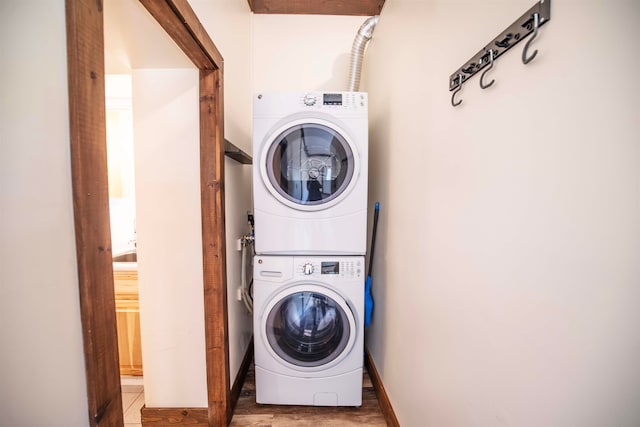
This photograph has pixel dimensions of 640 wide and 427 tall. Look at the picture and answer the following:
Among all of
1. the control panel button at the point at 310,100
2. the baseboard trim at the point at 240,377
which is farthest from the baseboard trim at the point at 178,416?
the control panel button at the point at 310,100

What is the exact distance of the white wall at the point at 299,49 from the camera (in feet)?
7.07

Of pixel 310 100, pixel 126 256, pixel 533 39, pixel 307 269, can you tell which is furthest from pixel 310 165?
pixel 126 256

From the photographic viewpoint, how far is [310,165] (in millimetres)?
1517

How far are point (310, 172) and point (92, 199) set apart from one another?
3.55 ft

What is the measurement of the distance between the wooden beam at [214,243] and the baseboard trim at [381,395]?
3.05 ft

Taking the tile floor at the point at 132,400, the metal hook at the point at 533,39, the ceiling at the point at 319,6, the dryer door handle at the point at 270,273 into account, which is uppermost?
the ceiling at the point at 319,6

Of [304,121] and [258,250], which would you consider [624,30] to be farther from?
[258,250]

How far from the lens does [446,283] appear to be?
2.91 ft

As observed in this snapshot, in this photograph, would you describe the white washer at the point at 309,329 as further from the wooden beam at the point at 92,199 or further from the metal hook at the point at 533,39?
the metal hook at the point at 533,39

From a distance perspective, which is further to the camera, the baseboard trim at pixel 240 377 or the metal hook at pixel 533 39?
the baseboard trim at pixel 240 377

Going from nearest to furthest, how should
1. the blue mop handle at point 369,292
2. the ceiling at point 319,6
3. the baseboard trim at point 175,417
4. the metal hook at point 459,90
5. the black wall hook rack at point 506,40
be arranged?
the black wall hook rack at point 506,40
the metal hook at point 459,90
the baseboard trim at point 175,417
the blue mop handle at point 369,292
the ceiling at point 319,6

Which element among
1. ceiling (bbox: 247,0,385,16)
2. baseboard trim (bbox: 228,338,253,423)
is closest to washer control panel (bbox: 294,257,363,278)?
baseboard trim (bbox: 228,338,253,423)

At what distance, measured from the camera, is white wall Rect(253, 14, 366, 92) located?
2156mm

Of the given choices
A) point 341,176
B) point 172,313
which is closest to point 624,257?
point 341,176
